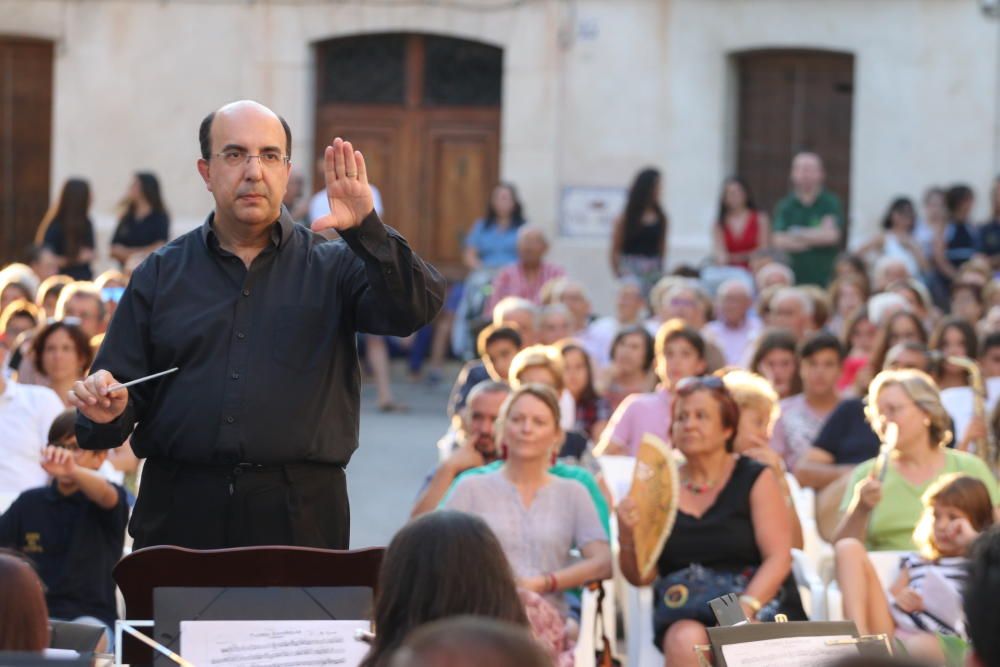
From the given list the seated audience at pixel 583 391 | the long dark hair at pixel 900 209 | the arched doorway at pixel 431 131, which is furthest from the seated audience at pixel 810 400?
the arched doorway at pixel 431 131

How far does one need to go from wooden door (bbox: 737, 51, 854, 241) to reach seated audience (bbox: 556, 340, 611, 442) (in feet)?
23.8

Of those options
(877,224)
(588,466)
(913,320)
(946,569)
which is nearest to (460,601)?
(946,569)

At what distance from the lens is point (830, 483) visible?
842 cm

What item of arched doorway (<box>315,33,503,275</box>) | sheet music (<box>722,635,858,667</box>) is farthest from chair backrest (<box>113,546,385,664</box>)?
→ arched doorway (<box>315,33,503,275</box>)

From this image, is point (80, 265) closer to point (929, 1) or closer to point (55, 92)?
point (55, 92)

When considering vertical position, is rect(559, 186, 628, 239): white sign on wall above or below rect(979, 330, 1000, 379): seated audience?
above

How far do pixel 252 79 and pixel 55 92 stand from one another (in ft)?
6.38

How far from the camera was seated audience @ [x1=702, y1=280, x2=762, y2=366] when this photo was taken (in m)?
11.6

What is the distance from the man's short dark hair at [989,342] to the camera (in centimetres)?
968

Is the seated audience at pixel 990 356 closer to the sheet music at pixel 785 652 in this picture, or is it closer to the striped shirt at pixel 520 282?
the striped shirt at pixel 520 282

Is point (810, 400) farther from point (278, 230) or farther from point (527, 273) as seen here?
point (278, 230)

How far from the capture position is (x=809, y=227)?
1439cm

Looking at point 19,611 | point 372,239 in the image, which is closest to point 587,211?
point 372,239

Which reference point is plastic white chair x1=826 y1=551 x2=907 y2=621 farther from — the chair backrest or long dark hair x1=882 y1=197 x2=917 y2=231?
long dark hair x1=882 y1=197 x2=917 y2=231
